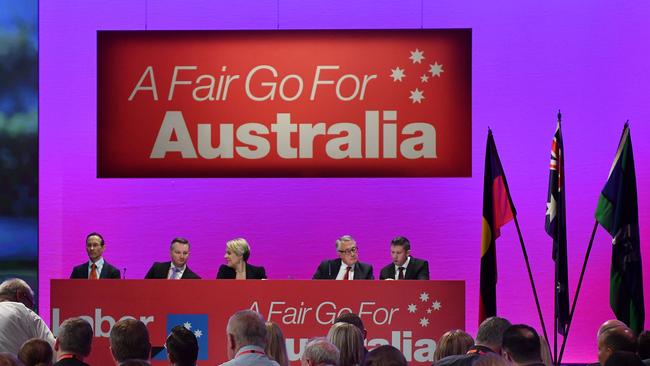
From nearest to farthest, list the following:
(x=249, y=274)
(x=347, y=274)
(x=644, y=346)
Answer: (x=644, y=346) → (x=249, y=274) → (x=347, y=274)

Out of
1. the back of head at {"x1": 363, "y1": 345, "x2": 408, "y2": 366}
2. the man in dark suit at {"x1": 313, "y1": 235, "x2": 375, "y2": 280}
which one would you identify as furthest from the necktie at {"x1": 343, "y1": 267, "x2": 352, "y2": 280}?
the back of head at {"x1": 363, "y1": 345, "x2": 408, "y2": 366}

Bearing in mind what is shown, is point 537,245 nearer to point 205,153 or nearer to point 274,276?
point 274,276

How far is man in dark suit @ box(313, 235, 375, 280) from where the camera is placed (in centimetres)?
979

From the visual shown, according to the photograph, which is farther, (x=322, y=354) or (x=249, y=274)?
(x=249, y=274)

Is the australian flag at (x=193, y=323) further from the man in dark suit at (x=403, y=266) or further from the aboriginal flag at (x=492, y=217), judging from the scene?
the aboriginal flag at (x=492, y=217)

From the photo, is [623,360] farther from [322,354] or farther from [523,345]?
[322,354]

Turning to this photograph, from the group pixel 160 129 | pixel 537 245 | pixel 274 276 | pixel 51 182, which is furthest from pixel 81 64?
pixel 537 245

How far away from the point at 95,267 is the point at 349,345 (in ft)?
17.4

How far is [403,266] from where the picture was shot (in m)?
9.78

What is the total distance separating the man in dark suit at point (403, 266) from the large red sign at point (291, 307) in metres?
0.74

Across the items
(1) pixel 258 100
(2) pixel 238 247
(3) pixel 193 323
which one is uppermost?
(1) pixel 258 100

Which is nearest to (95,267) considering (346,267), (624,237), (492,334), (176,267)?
(176,267)

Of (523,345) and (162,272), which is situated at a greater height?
(523,345)

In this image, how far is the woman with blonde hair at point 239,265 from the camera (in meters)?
9.73
